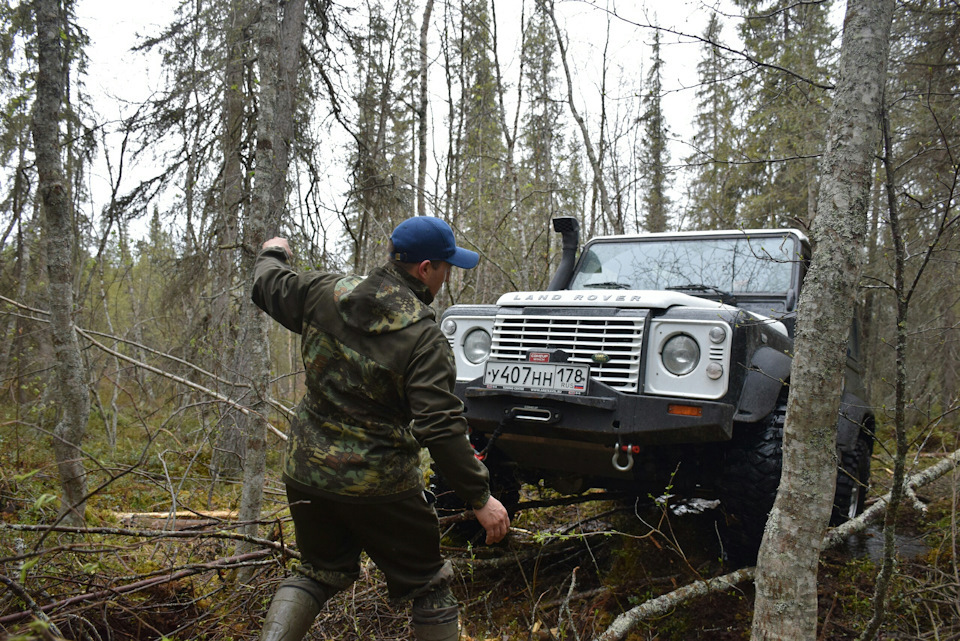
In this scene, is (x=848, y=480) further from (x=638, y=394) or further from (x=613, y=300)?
(x=613, y=300)

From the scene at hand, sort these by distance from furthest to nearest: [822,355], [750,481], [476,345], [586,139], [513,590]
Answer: [586,139] < [476,345] < [513,590] < [750,481] < [822,355]

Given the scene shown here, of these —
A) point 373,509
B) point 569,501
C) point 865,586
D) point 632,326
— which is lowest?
point 865,586

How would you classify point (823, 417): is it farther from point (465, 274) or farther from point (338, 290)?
point (465, 274)

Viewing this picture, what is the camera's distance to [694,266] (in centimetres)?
466

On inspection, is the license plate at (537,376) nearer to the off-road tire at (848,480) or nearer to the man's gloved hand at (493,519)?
the man's gloved hand at (493,519)

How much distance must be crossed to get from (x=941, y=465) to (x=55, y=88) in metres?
6.45

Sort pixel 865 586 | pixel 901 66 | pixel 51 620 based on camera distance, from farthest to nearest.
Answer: pixel 901 66 → pixel 865 586 → pixel 51 620

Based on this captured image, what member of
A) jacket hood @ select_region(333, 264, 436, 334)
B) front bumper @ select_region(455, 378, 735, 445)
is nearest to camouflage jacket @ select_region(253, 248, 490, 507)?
jacket hood @ select_region(333, 264, 436, 334)

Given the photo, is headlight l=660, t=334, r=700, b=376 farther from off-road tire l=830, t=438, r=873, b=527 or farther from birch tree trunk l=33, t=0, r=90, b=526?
birch tree trunk l=33, t=0, r=90, b=526

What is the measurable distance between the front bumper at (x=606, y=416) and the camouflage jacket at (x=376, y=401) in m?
1.16

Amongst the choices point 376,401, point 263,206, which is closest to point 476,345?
point 263,206

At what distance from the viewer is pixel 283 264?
2.82m

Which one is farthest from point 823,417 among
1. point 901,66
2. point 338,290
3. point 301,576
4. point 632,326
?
point 901,66

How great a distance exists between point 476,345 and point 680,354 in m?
1.35
